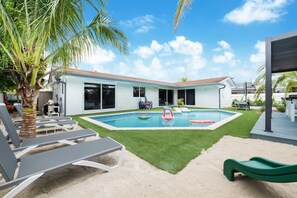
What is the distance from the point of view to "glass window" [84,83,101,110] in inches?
566

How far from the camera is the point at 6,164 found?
235 centimetres

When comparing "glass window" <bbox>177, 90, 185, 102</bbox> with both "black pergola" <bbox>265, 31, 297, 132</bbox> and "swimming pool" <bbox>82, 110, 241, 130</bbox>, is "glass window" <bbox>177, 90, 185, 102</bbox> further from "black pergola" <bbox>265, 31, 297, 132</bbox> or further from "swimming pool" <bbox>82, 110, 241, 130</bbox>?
"black pergola" <bbox>265, 31, 297, 132</bbox>

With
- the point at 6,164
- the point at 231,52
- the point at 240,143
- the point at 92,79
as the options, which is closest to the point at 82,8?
the point at 6,164

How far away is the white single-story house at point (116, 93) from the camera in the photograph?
43.1 feet

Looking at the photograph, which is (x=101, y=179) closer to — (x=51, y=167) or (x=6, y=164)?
(x=51, y=167)

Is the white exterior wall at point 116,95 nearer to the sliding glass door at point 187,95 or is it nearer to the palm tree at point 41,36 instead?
the sliding glass door at point 187,95

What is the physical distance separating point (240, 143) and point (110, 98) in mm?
13134

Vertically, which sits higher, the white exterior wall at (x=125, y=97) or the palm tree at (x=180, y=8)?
the palm tree at (x=180, y=8)

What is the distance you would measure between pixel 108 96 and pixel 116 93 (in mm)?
994

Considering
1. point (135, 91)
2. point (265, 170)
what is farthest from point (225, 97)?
point (265, 170)

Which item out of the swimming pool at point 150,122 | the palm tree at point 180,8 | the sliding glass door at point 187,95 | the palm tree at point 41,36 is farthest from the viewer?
the sliding glass door at point 187,95

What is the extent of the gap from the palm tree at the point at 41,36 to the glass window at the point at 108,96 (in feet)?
31.7

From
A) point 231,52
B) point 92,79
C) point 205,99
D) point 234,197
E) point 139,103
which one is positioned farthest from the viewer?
point 231,52

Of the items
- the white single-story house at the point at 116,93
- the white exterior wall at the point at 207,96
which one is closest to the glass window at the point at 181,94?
the white single-story house at the point at 116,93
